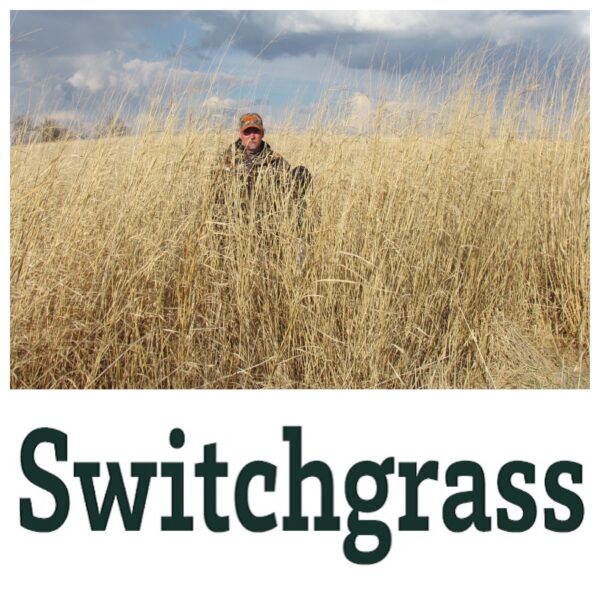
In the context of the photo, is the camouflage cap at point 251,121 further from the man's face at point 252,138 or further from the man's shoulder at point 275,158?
the man's shoulder at point 275,158

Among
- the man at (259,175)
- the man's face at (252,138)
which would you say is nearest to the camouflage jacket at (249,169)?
the man at (259,175)

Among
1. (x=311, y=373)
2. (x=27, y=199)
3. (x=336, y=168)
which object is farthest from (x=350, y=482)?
(x=27, y=199)

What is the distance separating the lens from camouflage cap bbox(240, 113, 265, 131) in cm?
311

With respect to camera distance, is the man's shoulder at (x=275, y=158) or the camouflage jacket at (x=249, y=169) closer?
the camouflage jacket at (x=249, y=169)

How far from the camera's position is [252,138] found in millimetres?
Answer: 3107

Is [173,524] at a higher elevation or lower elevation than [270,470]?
lower

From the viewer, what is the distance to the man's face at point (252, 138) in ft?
10.1

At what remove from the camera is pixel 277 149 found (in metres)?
3.05

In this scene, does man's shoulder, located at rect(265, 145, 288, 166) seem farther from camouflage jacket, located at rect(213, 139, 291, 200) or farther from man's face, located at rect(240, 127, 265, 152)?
man's face, located at rect(240, 127, 265, 152)

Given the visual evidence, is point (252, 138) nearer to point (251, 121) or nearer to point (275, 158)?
point (251, 121)

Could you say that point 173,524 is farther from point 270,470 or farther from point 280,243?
point 280,243

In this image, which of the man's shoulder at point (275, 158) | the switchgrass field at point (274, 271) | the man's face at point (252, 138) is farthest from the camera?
the man's face at point (252, 138)

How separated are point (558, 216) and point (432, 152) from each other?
88 centimetres

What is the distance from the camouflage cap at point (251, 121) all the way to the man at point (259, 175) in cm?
22
